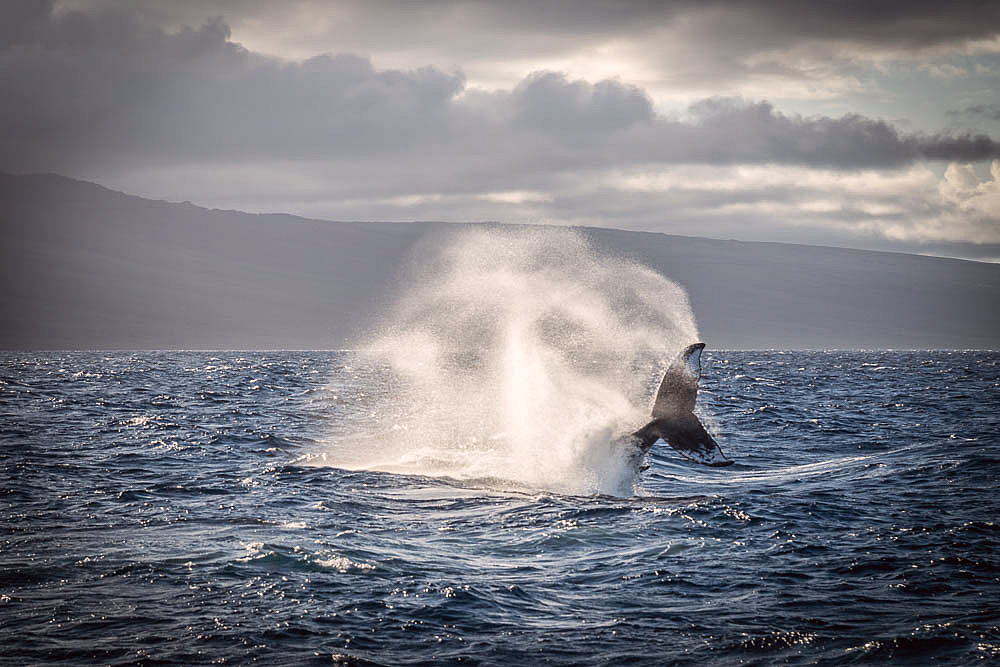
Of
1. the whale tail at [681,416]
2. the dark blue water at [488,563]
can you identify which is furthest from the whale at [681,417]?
the dark blue water at [488,563]

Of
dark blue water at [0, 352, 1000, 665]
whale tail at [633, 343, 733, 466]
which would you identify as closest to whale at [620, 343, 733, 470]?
whale tail at [633, 343, 733, 466]

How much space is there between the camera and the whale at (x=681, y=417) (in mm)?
21250

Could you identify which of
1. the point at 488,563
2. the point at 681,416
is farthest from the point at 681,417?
the point at 488,563

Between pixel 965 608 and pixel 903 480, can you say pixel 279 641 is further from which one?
pixel 903 480

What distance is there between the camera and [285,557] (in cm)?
1563

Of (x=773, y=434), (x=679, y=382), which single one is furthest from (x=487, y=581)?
(x=773, y=434)

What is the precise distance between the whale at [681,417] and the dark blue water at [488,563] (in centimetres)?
131

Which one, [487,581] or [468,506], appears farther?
[468,506]

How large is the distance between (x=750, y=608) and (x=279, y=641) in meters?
6.34

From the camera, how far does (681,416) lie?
71.3 ft

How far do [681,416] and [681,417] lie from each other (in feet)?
0.17

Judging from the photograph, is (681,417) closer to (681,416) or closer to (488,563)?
(681,416)

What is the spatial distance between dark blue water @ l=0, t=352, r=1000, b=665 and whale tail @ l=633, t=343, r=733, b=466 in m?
1.33

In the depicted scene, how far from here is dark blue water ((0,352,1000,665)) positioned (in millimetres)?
11672
